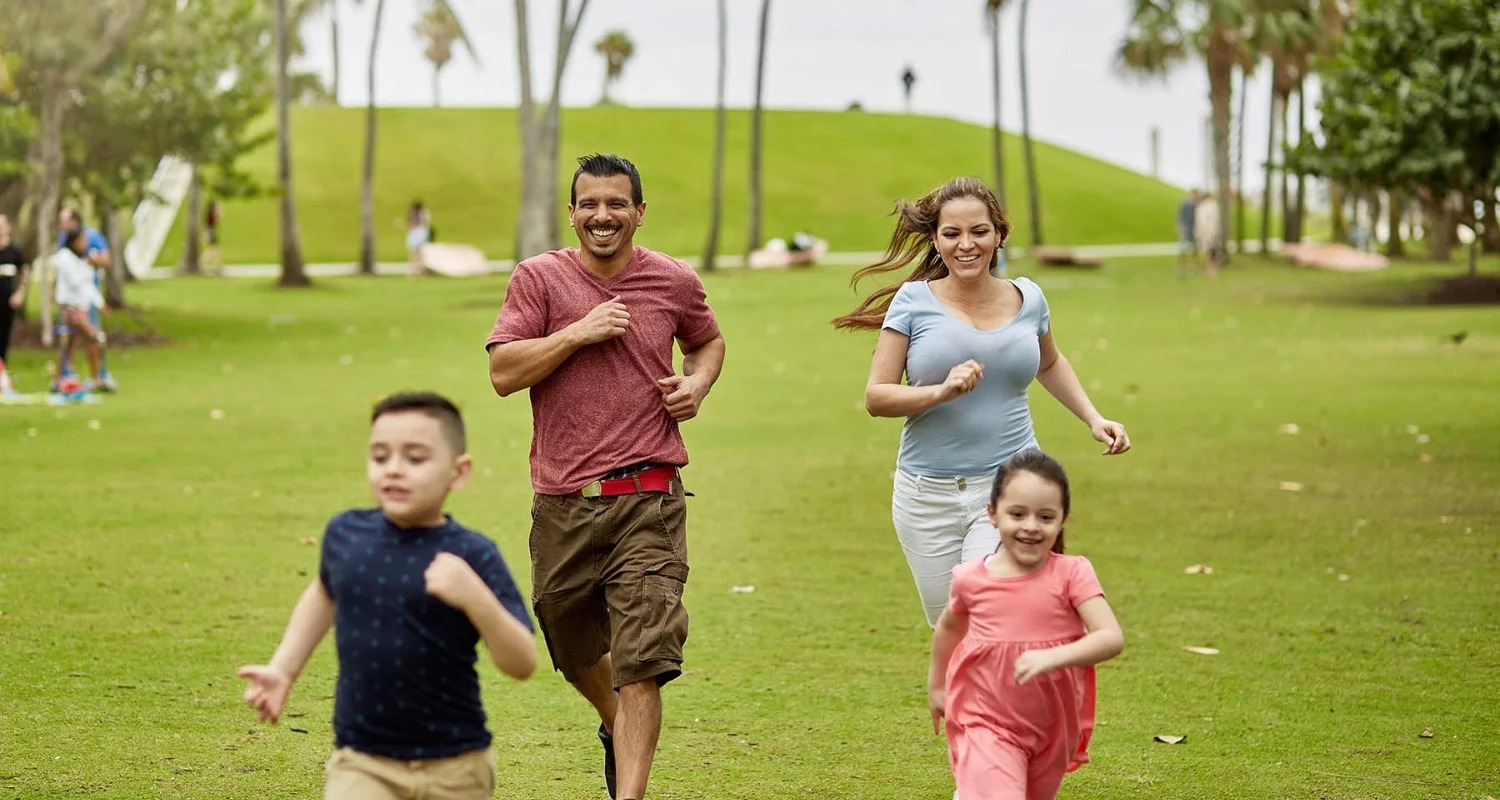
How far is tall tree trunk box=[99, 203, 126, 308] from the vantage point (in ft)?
104

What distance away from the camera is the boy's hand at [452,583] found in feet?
12.0

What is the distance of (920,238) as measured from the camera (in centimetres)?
590

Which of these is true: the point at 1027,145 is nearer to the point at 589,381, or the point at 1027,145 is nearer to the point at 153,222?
the point at 153,222

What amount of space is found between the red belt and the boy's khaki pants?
1.55m

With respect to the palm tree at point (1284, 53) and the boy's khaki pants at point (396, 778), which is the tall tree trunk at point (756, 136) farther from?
the boy's khaki pants at point (396, 778)

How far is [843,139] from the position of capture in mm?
76938

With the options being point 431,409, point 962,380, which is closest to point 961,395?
point 962,380

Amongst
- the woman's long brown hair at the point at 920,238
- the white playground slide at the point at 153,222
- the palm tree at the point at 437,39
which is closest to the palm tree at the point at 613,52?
the palm tree at the point at 437,39

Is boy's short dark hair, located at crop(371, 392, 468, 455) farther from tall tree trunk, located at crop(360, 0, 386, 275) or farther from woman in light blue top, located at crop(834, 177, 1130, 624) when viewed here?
tall tree trunk, located at crop(360, 0, 386, 275)

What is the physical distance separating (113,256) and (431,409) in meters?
33.6

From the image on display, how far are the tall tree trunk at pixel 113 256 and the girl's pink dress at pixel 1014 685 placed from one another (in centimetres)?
2603

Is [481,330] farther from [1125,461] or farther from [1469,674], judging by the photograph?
[1469,674]

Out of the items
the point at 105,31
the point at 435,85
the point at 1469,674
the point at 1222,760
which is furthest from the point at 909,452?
the point at 435,85

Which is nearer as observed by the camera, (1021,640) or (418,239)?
(1021,640)
